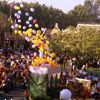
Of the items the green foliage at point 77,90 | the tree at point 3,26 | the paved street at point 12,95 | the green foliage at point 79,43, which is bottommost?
the paved street at point 12,95

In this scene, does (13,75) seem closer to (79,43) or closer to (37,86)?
(37,86)

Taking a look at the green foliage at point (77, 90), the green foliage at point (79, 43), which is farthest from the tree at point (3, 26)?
the green foliage at point (77, 90)

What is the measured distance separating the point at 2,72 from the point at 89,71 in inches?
358

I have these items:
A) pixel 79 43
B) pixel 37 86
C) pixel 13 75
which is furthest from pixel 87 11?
pixel 37 86

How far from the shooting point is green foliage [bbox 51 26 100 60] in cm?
2555

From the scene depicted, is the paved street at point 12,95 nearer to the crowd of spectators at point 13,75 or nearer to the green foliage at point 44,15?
the crowd of spectators at point 13,75

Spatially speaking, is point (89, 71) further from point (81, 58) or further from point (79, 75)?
point (81, 58)

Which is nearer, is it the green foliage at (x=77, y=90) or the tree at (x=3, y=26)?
the green foliage at (x=77, y=90)

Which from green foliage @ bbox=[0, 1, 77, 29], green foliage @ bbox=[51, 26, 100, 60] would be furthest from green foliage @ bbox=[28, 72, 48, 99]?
green foliage @ bbox=[0, 1, 77, 29]

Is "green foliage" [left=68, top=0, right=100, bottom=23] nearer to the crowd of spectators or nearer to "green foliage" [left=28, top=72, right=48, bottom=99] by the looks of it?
the crowd of spectators

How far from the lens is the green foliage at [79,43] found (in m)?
25.6

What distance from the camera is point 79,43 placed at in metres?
26.5

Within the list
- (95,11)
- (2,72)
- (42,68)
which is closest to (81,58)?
(2,72)

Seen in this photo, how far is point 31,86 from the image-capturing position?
11719mm
